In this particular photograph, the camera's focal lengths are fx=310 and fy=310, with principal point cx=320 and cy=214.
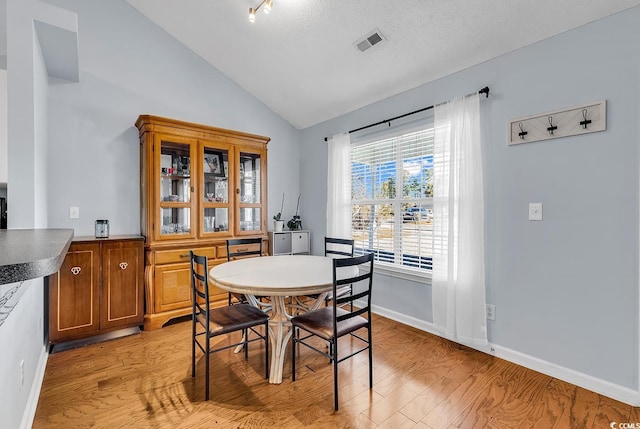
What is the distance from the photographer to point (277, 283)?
193 cm

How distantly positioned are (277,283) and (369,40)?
2.22 m

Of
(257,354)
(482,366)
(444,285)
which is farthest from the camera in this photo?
(444,285)

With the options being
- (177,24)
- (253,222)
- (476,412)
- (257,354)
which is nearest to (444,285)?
(476,412)

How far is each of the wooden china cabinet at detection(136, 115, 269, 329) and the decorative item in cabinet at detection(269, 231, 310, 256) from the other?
0.90ft

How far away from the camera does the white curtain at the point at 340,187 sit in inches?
148

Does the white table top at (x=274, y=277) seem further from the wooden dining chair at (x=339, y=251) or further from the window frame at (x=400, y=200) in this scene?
the window frame at (x=400, y=200)

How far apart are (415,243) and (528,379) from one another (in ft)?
4.48

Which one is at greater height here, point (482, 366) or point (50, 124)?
point (50, 124)

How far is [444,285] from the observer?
2740mm

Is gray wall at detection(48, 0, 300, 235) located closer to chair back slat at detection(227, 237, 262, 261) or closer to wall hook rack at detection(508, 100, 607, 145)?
chair back slat at detection(227, 237, 262, 261)

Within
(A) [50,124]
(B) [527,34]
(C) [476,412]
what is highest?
(B) [527,34]

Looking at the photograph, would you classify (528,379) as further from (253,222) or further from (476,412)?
(253,222)

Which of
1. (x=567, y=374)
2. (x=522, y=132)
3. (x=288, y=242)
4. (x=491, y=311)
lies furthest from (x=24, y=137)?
(x=567, y=374)

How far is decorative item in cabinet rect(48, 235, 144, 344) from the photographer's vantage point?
259 cm
